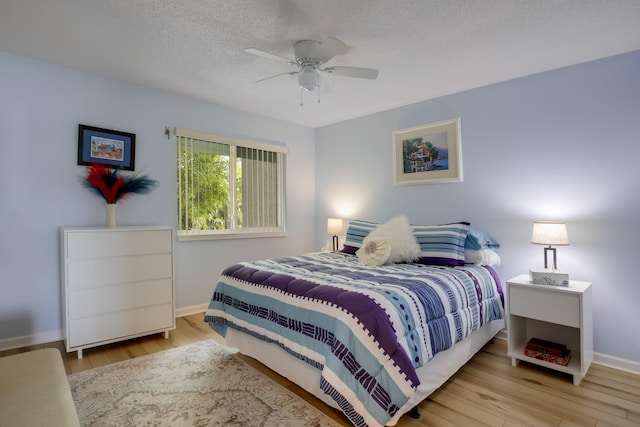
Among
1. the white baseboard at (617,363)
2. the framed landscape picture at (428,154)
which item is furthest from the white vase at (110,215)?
the white baseboard at (617,363)

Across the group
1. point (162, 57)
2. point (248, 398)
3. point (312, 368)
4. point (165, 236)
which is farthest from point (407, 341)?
point (162, 57)

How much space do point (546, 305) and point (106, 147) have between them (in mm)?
3896

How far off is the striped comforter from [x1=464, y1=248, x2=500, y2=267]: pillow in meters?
0.08

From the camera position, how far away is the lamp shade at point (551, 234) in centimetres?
241

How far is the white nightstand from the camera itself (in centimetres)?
221

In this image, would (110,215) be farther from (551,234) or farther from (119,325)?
(551,234)

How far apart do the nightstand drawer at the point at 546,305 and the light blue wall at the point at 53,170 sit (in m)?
3.16

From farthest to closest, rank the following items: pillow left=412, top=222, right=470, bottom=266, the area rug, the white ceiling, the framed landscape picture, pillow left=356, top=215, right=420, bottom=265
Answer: the framed landscape picture → pillow left=356, top=215, right=420, bottom=265 → pillow left=412, top=222, right=470, bottom=266 → the white ceiling → the area rug

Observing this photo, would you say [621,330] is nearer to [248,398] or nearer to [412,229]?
[412,229]

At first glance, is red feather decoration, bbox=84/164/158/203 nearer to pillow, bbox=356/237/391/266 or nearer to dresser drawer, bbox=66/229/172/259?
dresser drawer, bbox=66/229/172/259

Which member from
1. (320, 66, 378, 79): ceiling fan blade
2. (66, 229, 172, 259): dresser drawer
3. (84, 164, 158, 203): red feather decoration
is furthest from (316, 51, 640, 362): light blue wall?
(84, 164, 158, 203): red feather decoration

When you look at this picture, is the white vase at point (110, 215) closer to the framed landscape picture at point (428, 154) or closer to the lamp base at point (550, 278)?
the framed landscape picture at point (428, 154)

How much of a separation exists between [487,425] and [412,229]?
64.8 inches

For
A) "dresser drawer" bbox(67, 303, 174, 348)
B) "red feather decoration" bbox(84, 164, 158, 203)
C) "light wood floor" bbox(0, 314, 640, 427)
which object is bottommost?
"light wood floor" bbox(0, 314, 640, 427)
